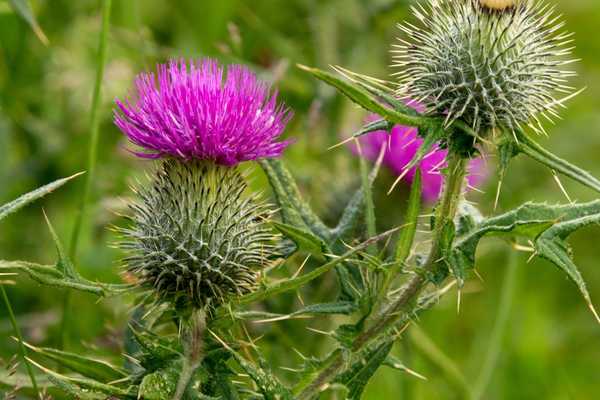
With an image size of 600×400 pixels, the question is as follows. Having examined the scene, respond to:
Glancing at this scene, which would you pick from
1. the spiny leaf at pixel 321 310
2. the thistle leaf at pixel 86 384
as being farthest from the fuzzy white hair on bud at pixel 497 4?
the thistle leaf at pixel 86 384

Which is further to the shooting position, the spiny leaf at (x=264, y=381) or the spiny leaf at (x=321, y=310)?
the spiny leaf at (x=321, y=310)

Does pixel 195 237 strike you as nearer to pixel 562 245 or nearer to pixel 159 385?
pixel 159 385

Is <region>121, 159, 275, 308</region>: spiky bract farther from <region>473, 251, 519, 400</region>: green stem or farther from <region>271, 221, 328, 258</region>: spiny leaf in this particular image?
<region>473, 251, 519, 400</region>: green stem

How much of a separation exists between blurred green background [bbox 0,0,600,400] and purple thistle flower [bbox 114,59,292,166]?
1257 millimetres

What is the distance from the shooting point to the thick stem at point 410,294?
3.02 metres

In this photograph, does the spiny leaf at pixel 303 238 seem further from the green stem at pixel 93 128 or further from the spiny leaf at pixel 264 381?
the green stem at pixel 93 128

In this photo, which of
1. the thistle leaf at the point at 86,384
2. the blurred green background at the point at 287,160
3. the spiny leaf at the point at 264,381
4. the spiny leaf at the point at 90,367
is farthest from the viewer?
the blurred green background at the point at 287,160

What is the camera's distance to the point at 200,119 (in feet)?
9.75

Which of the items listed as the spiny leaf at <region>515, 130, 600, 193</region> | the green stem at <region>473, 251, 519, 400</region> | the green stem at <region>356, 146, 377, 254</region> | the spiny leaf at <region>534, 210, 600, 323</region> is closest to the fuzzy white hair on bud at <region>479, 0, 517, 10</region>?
the spiny leaf at <region>515, 130, 600, 193</region>

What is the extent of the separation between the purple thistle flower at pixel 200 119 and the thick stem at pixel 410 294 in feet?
1.91

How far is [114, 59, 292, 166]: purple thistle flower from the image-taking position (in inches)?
117

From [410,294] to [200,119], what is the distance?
2.85ft

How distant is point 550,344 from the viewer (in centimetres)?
613

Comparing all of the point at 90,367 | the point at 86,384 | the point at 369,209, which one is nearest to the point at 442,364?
the point at 369,209
